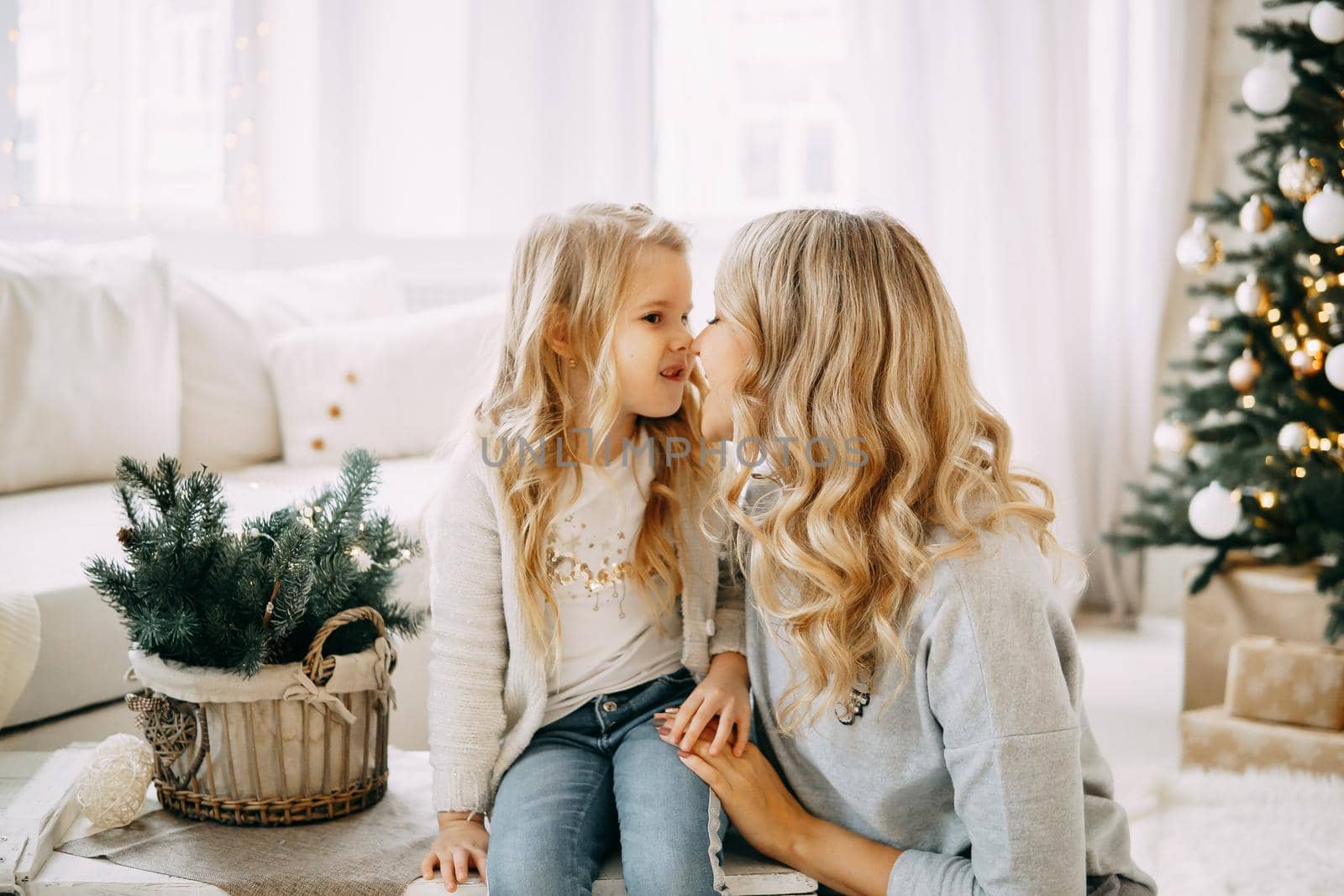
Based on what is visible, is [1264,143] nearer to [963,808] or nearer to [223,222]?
[963,808]

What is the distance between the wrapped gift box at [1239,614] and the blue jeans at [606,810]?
1545 millimetres

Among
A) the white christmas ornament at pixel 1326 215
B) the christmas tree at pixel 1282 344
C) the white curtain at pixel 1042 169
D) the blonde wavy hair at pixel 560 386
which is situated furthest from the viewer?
the white curtain at pixel 1042 169

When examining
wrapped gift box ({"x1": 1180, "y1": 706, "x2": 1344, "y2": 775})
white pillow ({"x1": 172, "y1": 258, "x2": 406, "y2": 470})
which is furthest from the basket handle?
wrapped gift box ({"x1": 1180, "y1": 706, "x2": 1344, "y2": 775})

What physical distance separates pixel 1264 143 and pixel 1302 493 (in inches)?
27.9

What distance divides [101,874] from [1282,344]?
88.2 inches

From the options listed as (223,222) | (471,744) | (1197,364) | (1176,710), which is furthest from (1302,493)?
(223,222)

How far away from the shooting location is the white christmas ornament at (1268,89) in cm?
216

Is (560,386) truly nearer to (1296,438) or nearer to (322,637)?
(322,637)

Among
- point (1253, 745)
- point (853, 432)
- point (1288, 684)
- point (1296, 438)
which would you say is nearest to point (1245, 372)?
point (1296, 438)

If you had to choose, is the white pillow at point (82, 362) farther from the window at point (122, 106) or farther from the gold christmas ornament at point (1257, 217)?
the gold christmas ornament at point (1257, 217)

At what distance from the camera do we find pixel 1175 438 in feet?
8.15

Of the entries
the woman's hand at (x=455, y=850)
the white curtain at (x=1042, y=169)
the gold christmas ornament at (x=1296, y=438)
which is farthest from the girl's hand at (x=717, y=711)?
the white curtain at (x=1042, y=169)

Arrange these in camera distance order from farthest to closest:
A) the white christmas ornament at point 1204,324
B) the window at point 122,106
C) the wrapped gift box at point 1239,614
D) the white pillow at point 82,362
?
the window at point 122,106 → the white christmas ornament at point 1204,324 → the wrapped gift box at point 1239,614 → the white pillow at point 82,362

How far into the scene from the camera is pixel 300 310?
8.41ft
